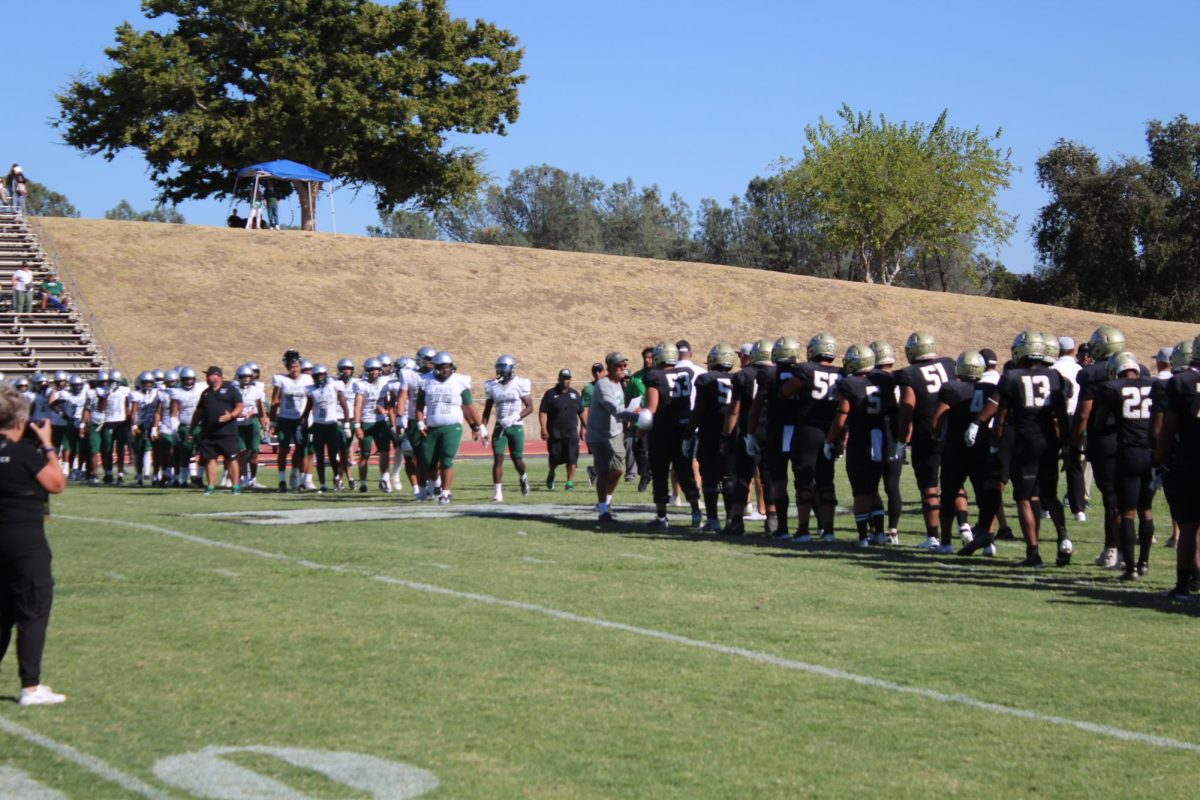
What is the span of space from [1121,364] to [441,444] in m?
8.90

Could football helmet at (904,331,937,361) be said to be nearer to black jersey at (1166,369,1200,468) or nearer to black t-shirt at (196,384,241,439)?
black jersey at (1166,369,1200,468)

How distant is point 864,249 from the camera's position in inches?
2835

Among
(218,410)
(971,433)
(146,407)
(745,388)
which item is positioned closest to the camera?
(971,433)

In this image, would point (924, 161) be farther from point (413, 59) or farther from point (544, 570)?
point (544, 570)

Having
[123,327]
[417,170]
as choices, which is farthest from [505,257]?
[123,327]

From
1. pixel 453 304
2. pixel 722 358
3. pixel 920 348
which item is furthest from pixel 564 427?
pixel 453 304

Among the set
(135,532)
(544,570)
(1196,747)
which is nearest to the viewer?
(1196,747)

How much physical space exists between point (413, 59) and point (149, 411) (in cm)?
3778

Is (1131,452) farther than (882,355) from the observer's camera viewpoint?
No

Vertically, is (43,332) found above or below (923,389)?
above

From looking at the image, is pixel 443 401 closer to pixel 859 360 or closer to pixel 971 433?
pixel 859 360

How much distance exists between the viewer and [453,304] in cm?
5031

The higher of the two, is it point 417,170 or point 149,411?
point 417,170

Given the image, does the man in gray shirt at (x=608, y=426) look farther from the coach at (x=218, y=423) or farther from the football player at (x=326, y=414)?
the coach at (x=218, y=423)
